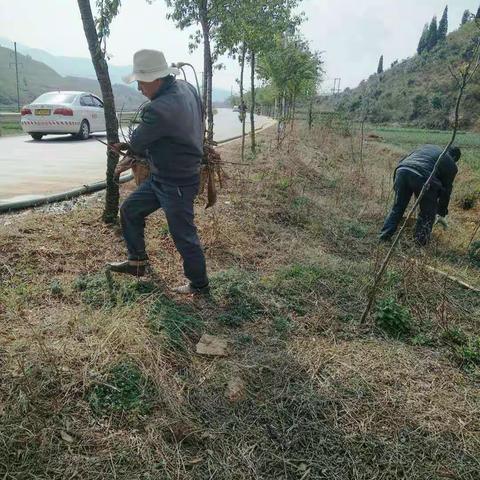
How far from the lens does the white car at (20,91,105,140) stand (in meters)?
11.5

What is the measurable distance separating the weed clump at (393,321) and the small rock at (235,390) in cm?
133

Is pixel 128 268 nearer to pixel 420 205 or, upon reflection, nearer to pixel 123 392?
pixel 123 392

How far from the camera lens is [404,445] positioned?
2125mm

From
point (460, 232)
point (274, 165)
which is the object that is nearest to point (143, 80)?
point (460, 232)

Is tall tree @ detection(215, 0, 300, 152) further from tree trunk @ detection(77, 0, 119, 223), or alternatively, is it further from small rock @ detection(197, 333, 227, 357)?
small rock @ detection(197, 333, 227, 357)

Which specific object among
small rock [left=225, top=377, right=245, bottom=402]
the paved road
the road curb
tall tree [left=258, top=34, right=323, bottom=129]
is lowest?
small rock [left=225, top=377, right=245, bottom=402]

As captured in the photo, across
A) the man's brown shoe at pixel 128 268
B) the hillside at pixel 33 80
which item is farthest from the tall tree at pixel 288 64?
the hillside at pixel 33 80

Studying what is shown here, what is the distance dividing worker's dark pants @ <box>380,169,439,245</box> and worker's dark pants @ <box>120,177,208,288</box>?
3284 millimetres

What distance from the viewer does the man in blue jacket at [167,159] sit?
2947 mm

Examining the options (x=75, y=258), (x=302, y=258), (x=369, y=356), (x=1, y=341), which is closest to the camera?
(x=1, y=341)

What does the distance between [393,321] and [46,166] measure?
23.2ft

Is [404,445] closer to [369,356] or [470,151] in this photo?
[369,356]

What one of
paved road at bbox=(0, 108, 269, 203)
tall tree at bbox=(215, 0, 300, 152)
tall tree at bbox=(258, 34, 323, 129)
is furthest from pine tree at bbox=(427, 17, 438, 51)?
paved road at bbox=(0, 108, 269, 203)

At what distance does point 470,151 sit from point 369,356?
2109 cm
